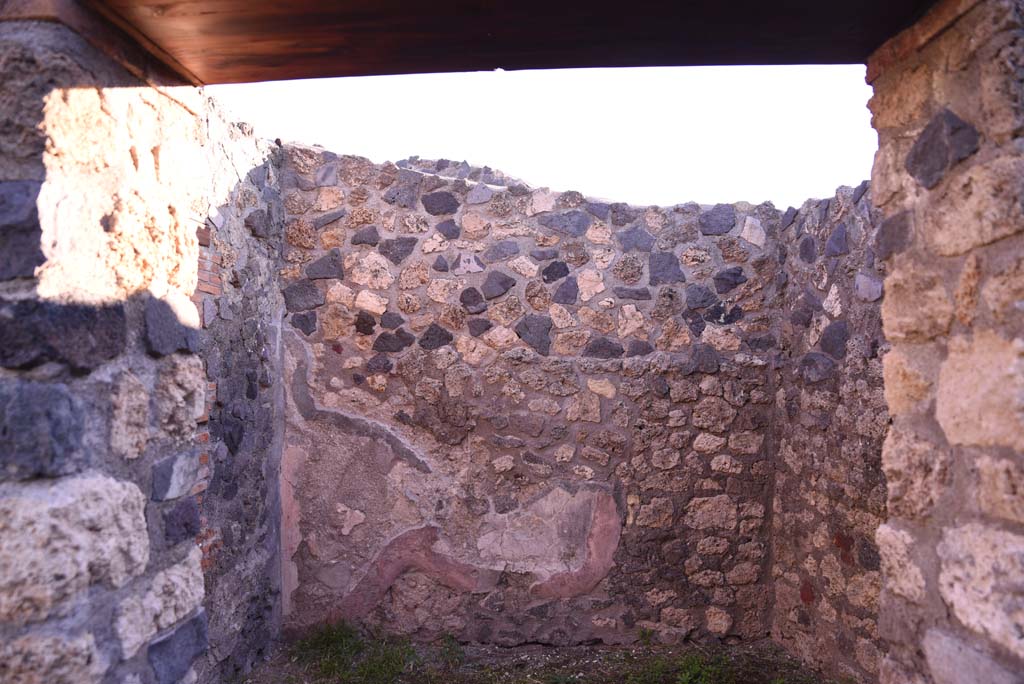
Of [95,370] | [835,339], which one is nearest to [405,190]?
[835,339]

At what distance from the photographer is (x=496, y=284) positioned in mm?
4094

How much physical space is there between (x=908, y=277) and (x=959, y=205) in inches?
7.7

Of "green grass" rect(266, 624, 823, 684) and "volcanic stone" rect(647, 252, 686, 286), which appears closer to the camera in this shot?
"green grass" rect(266, 624, 823, 684)

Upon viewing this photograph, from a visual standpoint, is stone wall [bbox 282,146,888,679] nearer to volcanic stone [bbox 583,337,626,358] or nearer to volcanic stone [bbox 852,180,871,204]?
volcanic stone [bbox 583,337,626,358]

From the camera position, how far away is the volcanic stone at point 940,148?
1.41 meters

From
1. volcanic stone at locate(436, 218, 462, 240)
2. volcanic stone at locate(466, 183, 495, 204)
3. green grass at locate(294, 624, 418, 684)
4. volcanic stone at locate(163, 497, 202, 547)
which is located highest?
volcanic stone at locate(466, 183, 495, 204)

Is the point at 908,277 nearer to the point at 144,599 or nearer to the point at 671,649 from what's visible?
the point at 144,599

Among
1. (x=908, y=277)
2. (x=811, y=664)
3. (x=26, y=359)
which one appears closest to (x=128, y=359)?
(x=26, y=359)

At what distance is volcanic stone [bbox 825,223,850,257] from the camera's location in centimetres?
351

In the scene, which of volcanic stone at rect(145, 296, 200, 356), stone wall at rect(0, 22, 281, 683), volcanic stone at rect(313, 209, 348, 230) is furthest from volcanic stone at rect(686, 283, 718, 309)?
volcanic stone at rect(145, 296, 200, 356)

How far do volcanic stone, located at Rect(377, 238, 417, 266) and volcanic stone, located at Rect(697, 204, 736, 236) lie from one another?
1.59 meters

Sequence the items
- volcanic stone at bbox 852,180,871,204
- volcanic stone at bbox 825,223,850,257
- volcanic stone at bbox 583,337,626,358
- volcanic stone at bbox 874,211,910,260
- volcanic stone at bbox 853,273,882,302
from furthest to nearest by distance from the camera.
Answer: volcanic stone at bbox 583,337,626,358 → volcanic stone at bbox 825,223,850,257 → volcanic stone at bbox 852,180,871,204 → volcanic stone at bbox 853,273,882,302 → volcanic stone at bbox 874,211,910,260

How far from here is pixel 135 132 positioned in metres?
1.54

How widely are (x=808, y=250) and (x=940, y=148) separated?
7.92 feet
